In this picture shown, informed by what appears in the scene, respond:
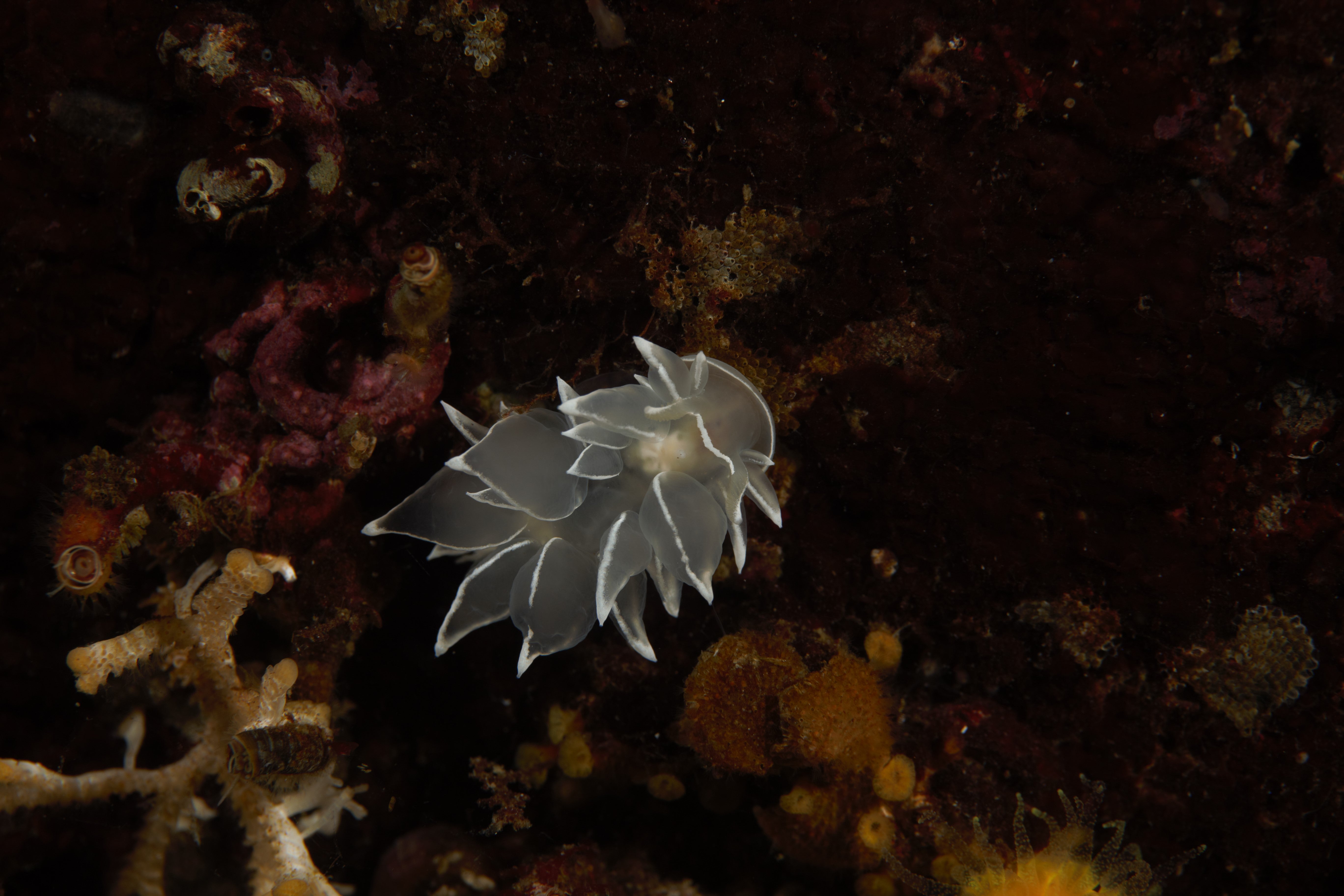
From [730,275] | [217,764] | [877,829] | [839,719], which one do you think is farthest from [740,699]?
[217,764]

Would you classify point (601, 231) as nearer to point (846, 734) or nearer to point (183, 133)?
point (183, 133)

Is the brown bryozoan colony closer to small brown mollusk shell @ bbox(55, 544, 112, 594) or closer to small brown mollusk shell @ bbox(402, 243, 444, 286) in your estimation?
small brown mollusk shell @ bbox(55, 544, 112, 594)

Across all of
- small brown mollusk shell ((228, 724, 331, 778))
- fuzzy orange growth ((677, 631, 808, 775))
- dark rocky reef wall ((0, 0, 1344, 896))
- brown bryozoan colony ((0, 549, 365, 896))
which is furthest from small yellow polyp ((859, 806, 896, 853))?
small brown mollusk shell ((228, 724, 331, 778))

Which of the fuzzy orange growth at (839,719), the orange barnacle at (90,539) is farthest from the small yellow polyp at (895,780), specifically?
the orange barnacle at (90,539)

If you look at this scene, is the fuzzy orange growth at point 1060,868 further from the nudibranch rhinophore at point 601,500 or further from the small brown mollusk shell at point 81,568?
the small brown mollusk shell at point 81,568

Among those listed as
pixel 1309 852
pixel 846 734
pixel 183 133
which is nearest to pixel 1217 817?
pixel 1309 852

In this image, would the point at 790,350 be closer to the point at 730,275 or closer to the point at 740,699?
the point at 730,275
